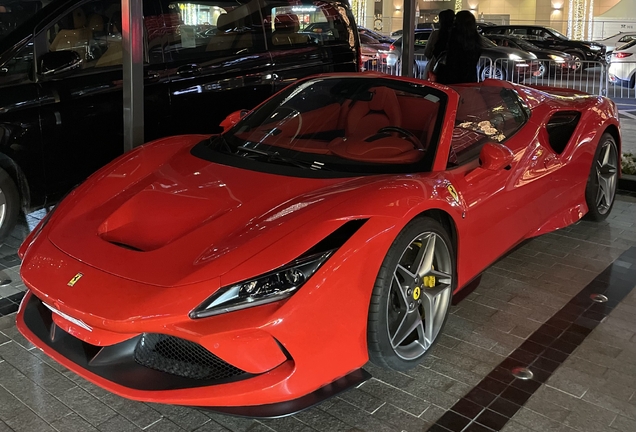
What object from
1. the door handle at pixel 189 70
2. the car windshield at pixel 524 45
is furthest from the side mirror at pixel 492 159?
the car windshield at pixel 524 45

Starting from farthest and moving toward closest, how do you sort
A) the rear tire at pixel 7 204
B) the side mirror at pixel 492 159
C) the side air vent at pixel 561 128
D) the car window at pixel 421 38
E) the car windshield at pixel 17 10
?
the car window at pixel 421 38 < the car windshield at pixel 17 10 < the rear tire at pixel 7 204 < the side air vent at pixel 561 128 < the side mirror at pixel 492 159

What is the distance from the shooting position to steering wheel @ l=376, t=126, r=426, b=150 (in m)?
3.49

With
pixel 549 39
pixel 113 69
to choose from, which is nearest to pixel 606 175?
pixel 113 69

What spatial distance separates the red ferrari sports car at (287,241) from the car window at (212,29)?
2.07 metres

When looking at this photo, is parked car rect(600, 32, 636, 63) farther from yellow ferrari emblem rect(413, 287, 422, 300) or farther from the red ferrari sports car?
yellow ferrari emblem rect(413, 287, 422, 300)

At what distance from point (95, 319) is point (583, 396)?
209cm

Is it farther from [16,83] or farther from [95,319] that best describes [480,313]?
[16,83]

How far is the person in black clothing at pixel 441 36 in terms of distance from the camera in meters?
6.70

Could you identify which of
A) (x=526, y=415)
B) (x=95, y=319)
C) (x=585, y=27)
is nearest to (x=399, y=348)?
(x=526, y=415)

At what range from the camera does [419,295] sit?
3109 mm

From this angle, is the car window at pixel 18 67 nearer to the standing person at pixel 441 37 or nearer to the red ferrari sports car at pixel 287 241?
the red ferrari sports car at pixel 287 241

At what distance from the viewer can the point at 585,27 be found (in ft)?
67.3

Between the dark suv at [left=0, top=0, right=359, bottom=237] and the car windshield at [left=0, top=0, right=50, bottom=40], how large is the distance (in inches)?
0.5

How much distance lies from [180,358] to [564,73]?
10412 millimetres
